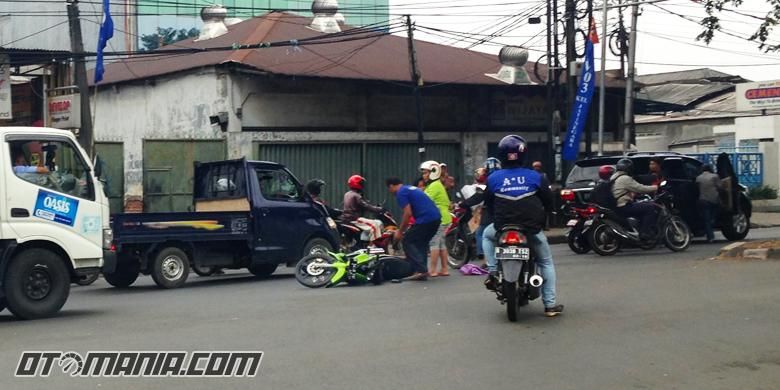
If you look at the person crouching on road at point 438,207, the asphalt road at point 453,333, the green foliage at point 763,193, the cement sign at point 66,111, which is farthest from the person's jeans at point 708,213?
the green foliage at point 763,193

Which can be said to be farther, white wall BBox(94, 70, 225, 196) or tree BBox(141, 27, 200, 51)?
tree BBox(141, 27, 200, 51)

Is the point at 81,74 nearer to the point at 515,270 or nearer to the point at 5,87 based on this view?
the point at 5,87

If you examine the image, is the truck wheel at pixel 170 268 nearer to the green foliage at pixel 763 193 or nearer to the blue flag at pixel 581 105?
the blue flag at pixel 581 105

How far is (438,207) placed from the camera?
51.2 ft

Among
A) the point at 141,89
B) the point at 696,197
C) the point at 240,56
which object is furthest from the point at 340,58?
the point at 696,197

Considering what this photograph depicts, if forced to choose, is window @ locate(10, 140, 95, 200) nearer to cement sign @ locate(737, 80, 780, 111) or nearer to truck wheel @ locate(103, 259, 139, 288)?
truck wheel @ locate(103, 259, 139, 288)

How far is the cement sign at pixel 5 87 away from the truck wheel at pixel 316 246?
14.5 m

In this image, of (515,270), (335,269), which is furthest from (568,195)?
(515,270)

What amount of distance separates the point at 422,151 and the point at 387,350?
1928 centimetres

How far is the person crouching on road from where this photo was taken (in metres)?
15.3

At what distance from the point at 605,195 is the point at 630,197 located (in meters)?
0.42

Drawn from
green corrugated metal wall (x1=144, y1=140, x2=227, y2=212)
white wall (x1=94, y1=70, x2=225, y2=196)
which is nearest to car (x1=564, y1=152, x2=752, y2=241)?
green corrugated metal wall (x1=144, y1=140, x2=227, y2=212)

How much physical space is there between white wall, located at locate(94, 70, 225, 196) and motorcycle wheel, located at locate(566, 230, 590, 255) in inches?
455

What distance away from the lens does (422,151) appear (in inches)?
1101
